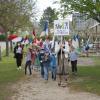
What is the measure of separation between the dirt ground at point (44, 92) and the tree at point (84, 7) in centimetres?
459

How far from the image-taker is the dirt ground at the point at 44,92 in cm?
1493

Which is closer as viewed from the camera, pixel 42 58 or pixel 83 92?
pixel 83 92

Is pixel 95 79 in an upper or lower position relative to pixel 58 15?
lower

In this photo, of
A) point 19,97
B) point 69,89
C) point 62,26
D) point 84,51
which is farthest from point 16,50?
point 84,51

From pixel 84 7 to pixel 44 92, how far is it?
25.1ft

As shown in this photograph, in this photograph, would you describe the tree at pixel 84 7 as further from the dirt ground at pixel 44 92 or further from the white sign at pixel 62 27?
the dirt ground at pixel 44 92

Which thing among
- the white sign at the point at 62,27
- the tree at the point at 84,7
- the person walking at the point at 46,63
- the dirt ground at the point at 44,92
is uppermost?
the tree at the point at 84,7

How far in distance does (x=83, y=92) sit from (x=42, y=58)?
505cm

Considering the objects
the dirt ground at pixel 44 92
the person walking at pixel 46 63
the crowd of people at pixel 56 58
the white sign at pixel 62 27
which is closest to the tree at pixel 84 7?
the crowd of people at pixel 56 58

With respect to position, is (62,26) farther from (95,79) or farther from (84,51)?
(84,51)

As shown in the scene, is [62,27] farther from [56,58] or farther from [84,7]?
[84,7]

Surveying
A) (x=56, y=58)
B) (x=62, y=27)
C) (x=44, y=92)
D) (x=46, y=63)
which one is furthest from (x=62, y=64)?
(x=44, y=92)

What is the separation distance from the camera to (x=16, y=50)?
27453 millimetres

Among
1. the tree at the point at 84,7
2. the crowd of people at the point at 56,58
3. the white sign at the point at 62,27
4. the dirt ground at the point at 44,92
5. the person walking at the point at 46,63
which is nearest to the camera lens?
the dirt ground at the point at 44,92
